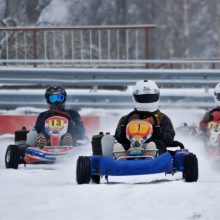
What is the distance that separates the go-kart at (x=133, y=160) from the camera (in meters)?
A: 10.7

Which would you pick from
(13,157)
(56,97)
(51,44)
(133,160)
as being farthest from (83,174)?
(51,44)

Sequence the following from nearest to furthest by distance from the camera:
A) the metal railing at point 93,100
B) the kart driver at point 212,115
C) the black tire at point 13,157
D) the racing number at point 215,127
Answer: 1. the black tire at point 13,157
2. the racing number at point 215,127
3. the kart driver at point 212,115
4. the metal railing at point 93,100

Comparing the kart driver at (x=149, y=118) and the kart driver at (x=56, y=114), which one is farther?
the kart driver at (x=56, y=114)

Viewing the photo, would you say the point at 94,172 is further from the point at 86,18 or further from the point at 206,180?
the point at 86,18

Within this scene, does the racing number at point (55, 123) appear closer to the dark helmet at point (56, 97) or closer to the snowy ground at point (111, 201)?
the dark helmet at point (56, 97)

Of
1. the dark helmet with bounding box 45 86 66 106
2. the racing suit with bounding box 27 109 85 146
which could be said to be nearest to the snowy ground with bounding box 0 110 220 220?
the racing suit with bounding box 27 109 85 146

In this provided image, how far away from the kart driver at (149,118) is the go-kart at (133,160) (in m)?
0.12

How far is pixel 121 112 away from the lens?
61.6 feet

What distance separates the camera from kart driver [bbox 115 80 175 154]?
454 inches

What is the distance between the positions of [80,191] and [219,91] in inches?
180

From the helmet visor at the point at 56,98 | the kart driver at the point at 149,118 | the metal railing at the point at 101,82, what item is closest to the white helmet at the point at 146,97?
the kart driver at the point at 149,118

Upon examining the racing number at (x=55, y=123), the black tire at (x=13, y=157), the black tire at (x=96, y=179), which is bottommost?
the black tire at (x=96, y=179)

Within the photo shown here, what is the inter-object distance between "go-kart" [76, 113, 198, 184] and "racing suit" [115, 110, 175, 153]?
10cm

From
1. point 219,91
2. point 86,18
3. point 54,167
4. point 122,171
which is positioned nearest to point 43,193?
point 122,171
